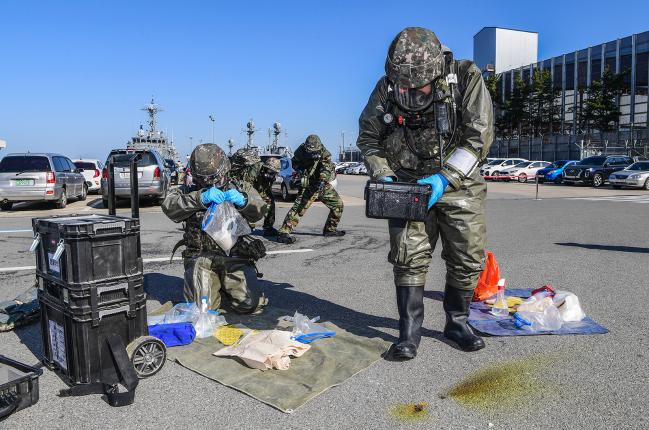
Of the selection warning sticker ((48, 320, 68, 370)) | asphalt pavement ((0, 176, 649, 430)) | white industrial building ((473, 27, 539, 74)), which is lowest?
asphalt pavement ((0, 176, 649, 430))

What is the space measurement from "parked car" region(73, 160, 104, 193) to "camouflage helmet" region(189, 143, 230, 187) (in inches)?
720

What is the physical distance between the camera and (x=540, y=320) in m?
4.02

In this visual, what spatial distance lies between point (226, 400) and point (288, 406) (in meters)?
0.36

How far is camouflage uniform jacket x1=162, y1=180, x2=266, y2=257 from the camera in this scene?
4117 mm

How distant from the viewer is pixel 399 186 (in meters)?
3.16

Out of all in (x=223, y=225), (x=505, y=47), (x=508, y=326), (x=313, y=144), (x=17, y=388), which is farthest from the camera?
(x=505, y=47)

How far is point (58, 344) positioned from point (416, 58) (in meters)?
2.70

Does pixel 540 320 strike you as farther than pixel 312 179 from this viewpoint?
No

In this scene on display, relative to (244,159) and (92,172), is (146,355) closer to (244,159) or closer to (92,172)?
(244,159)

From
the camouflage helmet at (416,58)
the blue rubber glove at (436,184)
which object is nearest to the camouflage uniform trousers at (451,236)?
the blue rubber glove at (436,184)

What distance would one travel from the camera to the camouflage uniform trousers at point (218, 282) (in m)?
4.26

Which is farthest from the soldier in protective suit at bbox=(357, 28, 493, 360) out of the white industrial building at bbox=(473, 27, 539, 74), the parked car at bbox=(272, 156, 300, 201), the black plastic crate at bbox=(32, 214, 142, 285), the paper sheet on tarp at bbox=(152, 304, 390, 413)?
the white industrial building at bbox=(473, 27, 539, 74)

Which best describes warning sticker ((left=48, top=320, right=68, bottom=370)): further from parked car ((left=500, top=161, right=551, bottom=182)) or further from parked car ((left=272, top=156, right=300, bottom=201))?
parked car ((left=500, top=161, right=551, bottom=182))

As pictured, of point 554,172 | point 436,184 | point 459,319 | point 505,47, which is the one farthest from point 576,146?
point 436,184
